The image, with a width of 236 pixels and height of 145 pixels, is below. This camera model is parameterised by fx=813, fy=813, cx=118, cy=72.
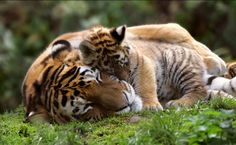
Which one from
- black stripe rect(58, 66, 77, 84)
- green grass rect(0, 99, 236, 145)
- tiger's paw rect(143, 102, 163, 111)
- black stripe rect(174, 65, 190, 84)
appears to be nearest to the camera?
green grass rect(0, 99, 236, 145)

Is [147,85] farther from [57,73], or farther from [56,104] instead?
[56,104]

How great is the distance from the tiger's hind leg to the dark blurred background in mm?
7816

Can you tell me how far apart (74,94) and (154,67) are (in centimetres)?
153

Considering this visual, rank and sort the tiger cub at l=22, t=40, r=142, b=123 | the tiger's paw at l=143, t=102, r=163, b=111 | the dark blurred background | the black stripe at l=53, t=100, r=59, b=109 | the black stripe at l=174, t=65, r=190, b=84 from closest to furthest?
the tiger cub at l=22, t=40, r=142, b=123 → the black stripe at l=53, t=100, r=59, b=109 → the tiger's paw at l=143, t=102, r=163, b=111 → the black stripe at l=174, t=65, r=190, b=84 → the dark blurred background

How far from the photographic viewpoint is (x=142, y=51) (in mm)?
9406

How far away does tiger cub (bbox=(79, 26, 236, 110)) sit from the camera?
8.49 m

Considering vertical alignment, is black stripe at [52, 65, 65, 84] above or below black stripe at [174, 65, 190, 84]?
above

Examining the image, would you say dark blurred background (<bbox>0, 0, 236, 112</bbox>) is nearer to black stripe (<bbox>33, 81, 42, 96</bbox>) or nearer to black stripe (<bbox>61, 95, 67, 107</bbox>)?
black stripe (<bbox>33, 81, 42, 96</bbox>)

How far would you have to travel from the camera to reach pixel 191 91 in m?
9.03

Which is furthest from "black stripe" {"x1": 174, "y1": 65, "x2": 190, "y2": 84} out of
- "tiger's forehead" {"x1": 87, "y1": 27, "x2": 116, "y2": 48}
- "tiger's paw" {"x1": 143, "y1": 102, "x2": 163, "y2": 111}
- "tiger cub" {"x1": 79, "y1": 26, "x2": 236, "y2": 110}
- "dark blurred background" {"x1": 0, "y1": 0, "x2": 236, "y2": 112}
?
"dark blurred background" {"x1": 0, "y1": 0, "x2": 236, "y2": 112}

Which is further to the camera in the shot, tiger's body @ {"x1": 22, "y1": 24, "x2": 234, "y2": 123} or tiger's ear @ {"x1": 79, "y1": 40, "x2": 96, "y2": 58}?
tiger's ear @ {"x1": 79, "y1": 40, "x2": 96, "y2": 58}

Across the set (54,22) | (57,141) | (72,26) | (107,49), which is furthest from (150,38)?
(54,22)

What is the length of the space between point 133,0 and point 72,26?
1.86m

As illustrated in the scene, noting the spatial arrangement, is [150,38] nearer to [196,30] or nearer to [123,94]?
[123,94]
